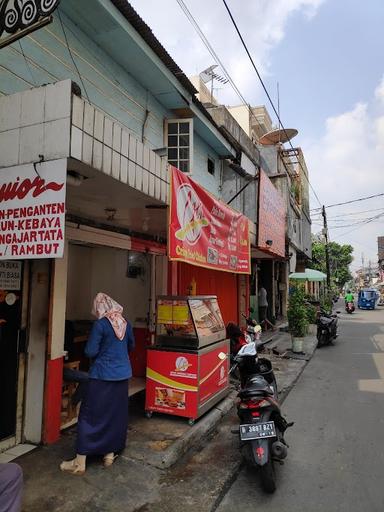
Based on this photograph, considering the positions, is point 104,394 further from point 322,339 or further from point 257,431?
point 322,339

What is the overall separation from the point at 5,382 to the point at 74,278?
3.26m

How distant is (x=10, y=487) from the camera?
2418mm

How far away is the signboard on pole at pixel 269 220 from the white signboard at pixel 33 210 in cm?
776

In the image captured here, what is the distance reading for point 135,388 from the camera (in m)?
6.42

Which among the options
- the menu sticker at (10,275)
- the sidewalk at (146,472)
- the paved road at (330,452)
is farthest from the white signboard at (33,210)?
the paved road at (330,452)

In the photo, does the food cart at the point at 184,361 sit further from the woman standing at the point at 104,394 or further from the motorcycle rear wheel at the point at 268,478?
the motorcycle rear wheel at the point at 268,478

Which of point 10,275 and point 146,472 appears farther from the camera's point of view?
point 10,275

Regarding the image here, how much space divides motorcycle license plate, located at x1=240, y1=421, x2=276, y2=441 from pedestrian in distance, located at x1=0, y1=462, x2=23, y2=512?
2.03 m

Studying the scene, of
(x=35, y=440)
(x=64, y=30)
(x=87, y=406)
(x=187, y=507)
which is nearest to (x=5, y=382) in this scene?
(x=35, y=440)

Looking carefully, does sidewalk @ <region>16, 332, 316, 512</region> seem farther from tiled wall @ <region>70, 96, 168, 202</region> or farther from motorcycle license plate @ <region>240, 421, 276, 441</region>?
tiled wall @ <region>70, 96, 168, 202</region>

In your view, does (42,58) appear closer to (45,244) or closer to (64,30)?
(64,30)

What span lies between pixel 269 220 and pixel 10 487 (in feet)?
32.5

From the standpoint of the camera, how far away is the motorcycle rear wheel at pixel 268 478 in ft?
11.5

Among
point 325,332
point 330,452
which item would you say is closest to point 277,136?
point 325,332
